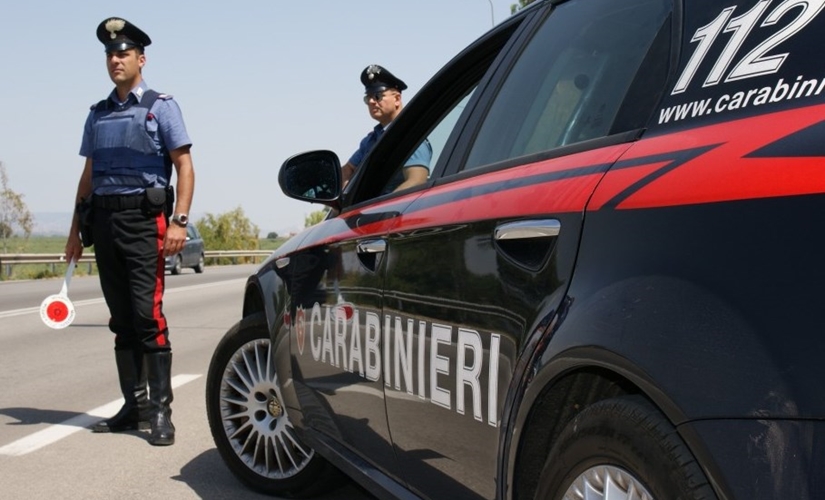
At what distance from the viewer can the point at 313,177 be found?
4086 millimetres

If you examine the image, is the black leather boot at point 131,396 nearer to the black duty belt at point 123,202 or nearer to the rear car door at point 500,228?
the black duty belt at point 123,202

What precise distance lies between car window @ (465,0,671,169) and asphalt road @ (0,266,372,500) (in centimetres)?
220

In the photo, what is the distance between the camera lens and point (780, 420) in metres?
1.56

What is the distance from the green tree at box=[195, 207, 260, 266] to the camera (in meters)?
72.8

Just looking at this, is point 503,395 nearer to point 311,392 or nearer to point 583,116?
point 583,116

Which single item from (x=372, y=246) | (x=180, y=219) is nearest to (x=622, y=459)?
(x=372, y=246)

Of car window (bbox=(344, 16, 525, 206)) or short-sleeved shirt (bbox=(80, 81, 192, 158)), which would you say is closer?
car window (bbox=(344, 16, 525, 206))

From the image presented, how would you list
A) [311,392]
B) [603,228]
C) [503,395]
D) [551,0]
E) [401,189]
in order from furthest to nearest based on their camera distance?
[311,392] → [401,189] → [551,0] → [503,395] → [603,228]

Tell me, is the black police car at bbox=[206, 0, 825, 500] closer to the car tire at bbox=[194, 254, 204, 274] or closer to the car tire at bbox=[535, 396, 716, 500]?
the car tire at bbox=[535, 396, 716, 500]

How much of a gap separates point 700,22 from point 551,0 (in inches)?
32.8

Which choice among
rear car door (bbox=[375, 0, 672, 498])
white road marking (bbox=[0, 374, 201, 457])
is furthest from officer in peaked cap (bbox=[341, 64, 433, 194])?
rear car door (bbox=[375, 0, 672, 498])

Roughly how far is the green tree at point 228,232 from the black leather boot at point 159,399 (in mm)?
64739

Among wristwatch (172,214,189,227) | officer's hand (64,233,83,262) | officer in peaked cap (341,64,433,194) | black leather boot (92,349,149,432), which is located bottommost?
black leather boot (92,349,149,432)

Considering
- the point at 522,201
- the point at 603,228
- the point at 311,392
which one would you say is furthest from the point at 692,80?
the point at 311,392
